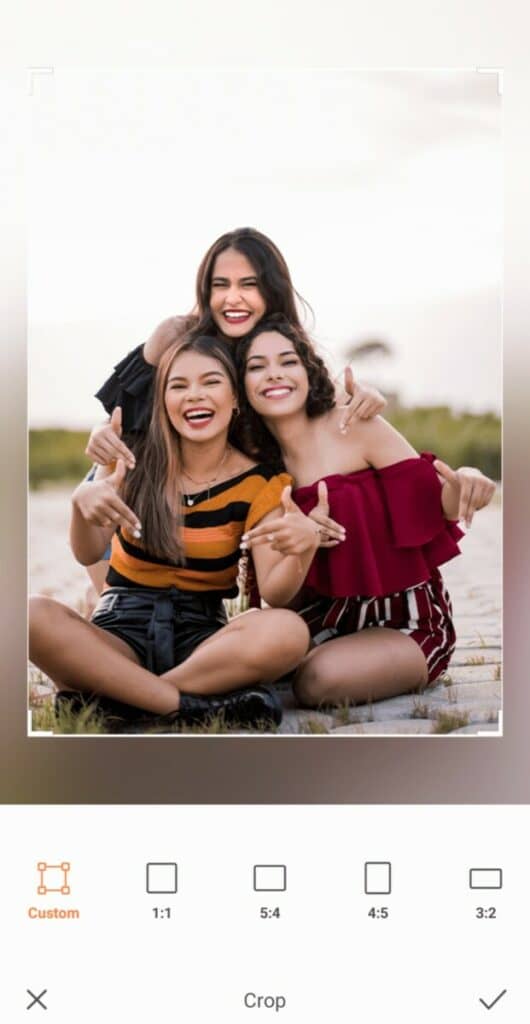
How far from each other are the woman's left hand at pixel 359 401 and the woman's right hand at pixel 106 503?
0.29 metres

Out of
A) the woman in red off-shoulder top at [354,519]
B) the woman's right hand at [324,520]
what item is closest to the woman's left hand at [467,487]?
the woman in red off-shoulder top at [354,519]

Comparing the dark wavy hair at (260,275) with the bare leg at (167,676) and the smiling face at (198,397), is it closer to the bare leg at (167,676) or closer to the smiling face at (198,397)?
the smiling face at (198,397)

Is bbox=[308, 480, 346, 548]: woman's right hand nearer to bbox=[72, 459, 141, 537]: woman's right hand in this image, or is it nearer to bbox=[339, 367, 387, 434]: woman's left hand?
bbox=[339, 367, 387, 434]: woman's left hand

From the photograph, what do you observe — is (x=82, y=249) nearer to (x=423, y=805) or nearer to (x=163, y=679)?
(x=163, y=679)

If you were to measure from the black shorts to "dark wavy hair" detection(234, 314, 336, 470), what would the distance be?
193 millimetres

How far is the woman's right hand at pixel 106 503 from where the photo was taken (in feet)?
4.07

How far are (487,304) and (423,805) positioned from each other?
0.60m

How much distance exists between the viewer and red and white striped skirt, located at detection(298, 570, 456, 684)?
49.8 inches

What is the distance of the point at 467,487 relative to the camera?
1.24 meters

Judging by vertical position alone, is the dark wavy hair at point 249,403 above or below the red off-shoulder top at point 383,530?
above

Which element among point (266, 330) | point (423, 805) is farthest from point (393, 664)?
point (266, 330)
